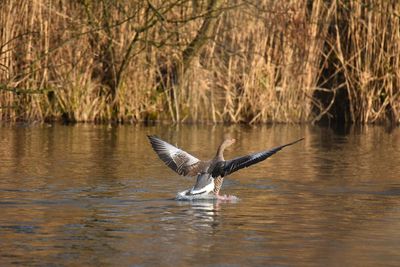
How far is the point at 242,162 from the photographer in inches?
440

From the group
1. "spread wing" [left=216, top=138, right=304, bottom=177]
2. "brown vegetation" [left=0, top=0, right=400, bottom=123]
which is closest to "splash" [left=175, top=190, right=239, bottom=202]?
"spread wing" [left=216, top=138, right=304, bottom=177]

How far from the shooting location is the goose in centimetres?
1116

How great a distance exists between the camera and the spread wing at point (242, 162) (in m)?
11.1

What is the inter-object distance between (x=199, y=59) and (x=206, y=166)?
1100cm


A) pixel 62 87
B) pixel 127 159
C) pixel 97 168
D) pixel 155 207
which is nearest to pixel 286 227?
pixel 155 207

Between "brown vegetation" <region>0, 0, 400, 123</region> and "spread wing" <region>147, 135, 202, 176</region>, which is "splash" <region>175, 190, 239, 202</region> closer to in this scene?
"spread wing" <region>147, 135, 202, 176</region>

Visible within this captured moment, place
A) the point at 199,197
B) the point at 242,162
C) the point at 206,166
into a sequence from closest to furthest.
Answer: the point at 242,162
the point at 199,197
the point at 206,166

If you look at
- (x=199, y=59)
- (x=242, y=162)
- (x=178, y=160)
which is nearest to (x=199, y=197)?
(x=178, y=160)

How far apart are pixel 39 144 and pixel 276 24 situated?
22.6 ft

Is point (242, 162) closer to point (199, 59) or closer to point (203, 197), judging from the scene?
point (203, 197)

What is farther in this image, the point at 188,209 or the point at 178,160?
the point at 178,160

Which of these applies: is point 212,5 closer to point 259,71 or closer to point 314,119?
point 259,71

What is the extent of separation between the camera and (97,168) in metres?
14.5

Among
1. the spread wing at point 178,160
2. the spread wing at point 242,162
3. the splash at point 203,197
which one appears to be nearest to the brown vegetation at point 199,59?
the spread wing at point 178,160
